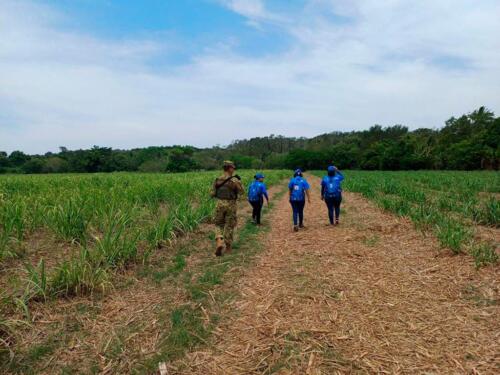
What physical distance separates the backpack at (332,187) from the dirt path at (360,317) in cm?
288

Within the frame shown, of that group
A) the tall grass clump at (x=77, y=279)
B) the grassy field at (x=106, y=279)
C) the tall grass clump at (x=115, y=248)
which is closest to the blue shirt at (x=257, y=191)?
the grassy field at (x=106, y=279)

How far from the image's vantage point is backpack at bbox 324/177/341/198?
9.28 m

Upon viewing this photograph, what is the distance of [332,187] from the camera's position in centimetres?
929

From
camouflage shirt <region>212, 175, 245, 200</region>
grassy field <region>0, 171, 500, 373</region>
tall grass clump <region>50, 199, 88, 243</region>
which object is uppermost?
camouflage shirt <region>212, 175, 245, 200</region>

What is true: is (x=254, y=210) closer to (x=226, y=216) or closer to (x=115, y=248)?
(x=226, y=216)

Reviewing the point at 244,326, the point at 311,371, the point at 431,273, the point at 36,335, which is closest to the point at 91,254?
the point at 36,335

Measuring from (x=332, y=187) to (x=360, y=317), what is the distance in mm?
5810

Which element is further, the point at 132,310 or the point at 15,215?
the point at 15,215

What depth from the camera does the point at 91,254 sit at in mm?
4926

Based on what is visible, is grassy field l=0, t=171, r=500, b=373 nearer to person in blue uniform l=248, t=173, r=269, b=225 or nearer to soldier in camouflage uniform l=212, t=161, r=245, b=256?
soldier in camouflage uniform l=212, t=161, r=245, b=256

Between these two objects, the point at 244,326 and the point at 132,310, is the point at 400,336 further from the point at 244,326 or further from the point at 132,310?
the point at 132,310

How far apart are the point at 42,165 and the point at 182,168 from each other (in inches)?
1082

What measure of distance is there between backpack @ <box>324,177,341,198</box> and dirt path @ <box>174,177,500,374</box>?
9.44 feet

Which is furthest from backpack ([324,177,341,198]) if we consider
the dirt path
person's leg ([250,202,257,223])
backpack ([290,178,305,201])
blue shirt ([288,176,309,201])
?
the dirt path
